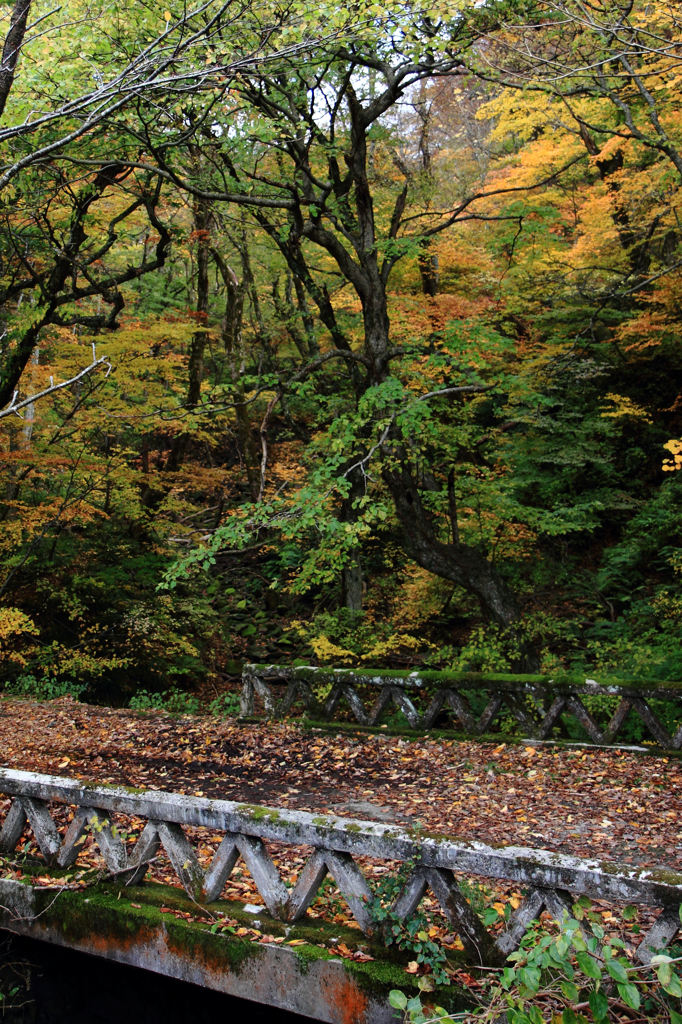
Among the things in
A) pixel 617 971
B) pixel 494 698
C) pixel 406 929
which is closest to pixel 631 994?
pixel 617 971

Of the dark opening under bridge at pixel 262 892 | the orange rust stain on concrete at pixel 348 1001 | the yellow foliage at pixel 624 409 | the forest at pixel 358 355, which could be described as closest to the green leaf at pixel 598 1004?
the dark opening under bridge at pixel 262 892

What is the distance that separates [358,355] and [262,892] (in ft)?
26.6

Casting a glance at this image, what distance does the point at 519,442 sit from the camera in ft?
49.9

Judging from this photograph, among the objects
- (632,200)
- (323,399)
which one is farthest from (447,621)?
(632,200)

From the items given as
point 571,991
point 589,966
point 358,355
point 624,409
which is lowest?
point 571,991

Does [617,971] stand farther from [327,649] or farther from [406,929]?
[327,649]

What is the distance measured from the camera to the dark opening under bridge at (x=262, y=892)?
11.6ft

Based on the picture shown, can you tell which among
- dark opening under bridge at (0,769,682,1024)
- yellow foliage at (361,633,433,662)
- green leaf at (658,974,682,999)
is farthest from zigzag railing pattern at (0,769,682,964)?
yellow foliage at (361,633,433,662)

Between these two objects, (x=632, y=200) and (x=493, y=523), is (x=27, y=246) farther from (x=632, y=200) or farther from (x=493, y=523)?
(x=632, y=200)

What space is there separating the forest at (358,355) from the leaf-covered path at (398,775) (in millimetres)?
2147

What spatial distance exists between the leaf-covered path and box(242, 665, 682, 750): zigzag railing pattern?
31 cm

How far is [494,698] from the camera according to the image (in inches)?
332

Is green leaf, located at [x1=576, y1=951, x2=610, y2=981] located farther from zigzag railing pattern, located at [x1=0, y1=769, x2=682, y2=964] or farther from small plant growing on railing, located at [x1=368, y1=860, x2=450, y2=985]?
small plant growing on railing, located at [x1=368, y1=860, x2=450, y2=985]

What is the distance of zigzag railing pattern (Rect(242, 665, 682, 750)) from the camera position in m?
7.64
